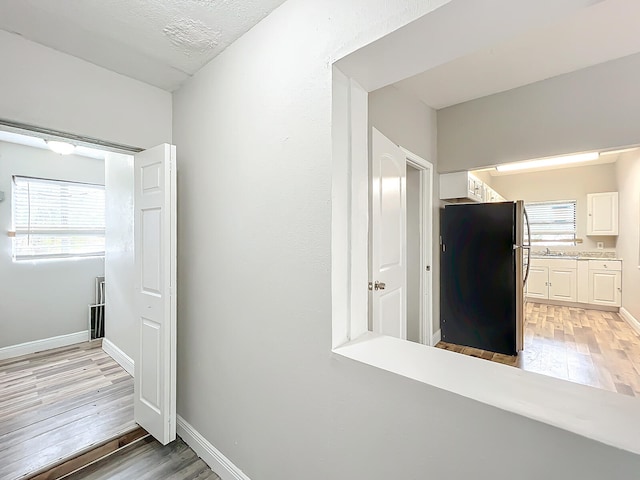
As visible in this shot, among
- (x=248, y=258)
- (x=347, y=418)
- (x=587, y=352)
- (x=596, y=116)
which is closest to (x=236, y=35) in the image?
(x=248, y=258)

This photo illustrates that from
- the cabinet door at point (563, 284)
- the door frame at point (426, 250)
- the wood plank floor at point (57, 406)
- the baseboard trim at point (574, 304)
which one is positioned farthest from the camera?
the cabinet door at point (563, 284)

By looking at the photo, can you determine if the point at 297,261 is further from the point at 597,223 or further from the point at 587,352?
the point at 597,223

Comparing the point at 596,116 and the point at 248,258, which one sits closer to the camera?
the point at 248,258

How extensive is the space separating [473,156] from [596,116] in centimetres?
95

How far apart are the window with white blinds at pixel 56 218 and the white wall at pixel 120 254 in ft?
2.40

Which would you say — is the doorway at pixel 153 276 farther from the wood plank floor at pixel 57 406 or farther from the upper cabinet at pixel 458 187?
the upper cabinet at pixel 458 187

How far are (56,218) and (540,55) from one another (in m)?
5.27

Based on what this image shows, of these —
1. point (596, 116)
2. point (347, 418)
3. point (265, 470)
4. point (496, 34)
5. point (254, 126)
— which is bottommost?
point (265, 470)

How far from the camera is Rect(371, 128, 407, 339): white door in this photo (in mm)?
1761

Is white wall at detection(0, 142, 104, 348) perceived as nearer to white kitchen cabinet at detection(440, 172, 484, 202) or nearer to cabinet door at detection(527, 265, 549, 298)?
white kitchen cabinet at detection(440, 172, 484, 202)

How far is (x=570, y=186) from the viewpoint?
5.68 meters

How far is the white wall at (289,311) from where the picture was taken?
886 mm

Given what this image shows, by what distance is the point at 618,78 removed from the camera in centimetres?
232

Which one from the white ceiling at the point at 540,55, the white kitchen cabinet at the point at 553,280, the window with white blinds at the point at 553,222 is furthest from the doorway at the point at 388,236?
the window with white blinds at the point at 553,222
